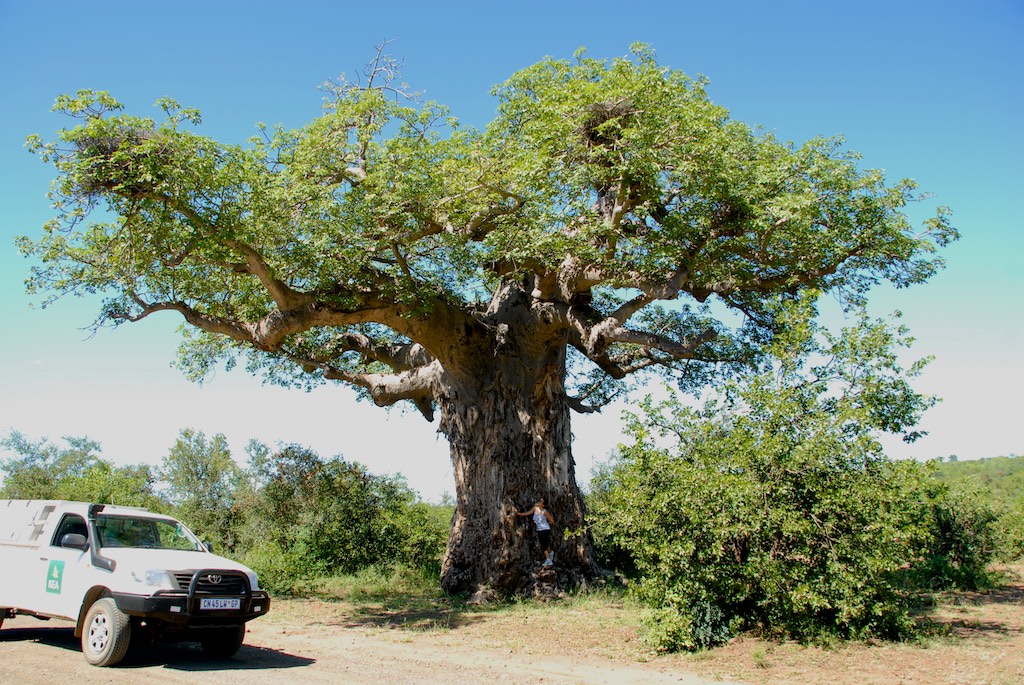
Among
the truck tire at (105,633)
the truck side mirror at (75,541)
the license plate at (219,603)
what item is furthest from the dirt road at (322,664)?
the truck side mirror at (75,541)

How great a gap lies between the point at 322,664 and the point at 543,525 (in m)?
5.69

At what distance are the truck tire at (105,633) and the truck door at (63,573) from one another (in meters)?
0.30

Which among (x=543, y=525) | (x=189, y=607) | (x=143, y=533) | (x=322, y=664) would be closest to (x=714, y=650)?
(x=322, y=664)

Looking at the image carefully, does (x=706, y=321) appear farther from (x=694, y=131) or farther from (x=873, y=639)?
(x=873, y=639)

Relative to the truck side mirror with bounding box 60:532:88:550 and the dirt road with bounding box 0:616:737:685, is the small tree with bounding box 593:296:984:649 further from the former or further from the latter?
the truck side mirror with bounding box 60:532:88:550

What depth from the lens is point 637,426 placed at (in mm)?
9094

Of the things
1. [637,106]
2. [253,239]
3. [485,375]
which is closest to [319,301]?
[253,239]

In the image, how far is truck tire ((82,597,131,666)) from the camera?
23.9ft

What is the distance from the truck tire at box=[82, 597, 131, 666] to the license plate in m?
0.70

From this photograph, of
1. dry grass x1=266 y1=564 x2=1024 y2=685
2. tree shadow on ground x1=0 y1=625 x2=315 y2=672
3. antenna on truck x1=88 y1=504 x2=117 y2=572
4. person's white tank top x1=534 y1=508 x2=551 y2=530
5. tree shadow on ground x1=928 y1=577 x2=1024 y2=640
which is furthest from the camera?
person's white tank top x1=534 y1=508 x2=551 y2=530

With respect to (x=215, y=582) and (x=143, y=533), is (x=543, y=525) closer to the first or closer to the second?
(x=215, y=582)

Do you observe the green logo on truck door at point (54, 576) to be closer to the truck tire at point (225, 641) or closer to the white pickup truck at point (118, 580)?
the white pickup truck at point (118, 580)

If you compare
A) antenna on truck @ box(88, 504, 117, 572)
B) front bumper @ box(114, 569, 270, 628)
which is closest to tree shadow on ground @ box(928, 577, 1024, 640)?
front bumper @ box(114, 569, 270, 628)

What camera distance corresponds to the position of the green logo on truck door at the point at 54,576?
810 cm
